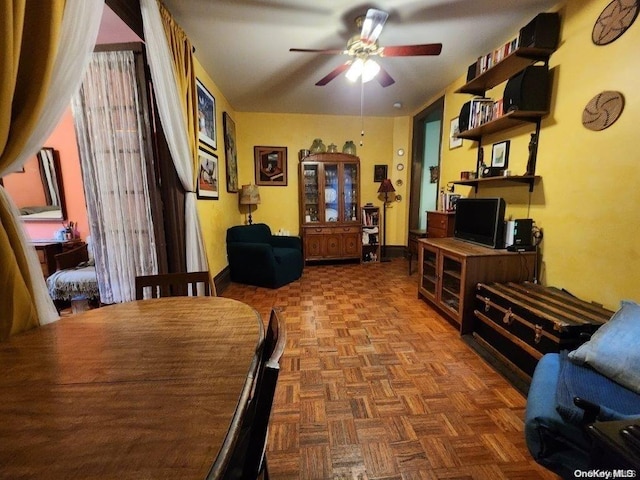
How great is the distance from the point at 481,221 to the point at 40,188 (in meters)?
4.71

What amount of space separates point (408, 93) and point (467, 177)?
159 cm

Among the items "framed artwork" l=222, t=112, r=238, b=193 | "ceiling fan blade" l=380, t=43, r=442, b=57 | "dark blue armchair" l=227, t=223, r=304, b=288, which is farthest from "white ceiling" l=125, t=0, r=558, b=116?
"dark blue armchair" l=227, t=223, r=304, b=288

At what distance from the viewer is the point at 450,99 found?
3.43 meters

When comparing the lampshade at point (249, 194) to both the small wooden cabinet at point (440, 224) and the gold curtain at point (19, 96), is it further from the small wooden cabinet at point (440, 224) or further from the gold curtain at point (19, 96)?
the gold curtain at point (19, 96)

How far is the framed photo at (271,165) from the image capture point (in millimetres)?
4613

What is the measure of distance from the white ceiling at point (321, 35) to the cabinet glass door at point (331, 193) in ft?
3.90

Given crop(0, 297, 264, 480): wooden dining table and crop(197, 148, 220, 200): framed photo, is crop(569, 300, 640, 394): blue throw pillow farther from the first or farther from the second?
crop(197, 148, 220, 200): framed photo

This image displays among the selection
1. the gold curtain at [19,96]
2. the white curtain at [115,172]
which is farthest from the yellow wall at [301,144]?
the gold curtain at [19,96]

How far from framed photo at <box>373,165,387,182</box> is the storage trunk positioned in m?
3.16

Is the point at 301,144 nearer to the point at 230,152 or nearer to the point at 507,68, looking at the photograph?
the point at 230,152

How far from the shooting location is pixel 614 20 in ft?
5.43

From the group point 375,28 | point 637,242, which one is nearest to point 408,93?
point 375,28

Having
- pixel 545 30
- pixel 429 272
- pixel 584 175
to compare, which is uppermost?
pixel 545 30

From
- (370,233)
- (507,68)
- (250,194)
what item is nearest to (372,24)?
(507,68)
